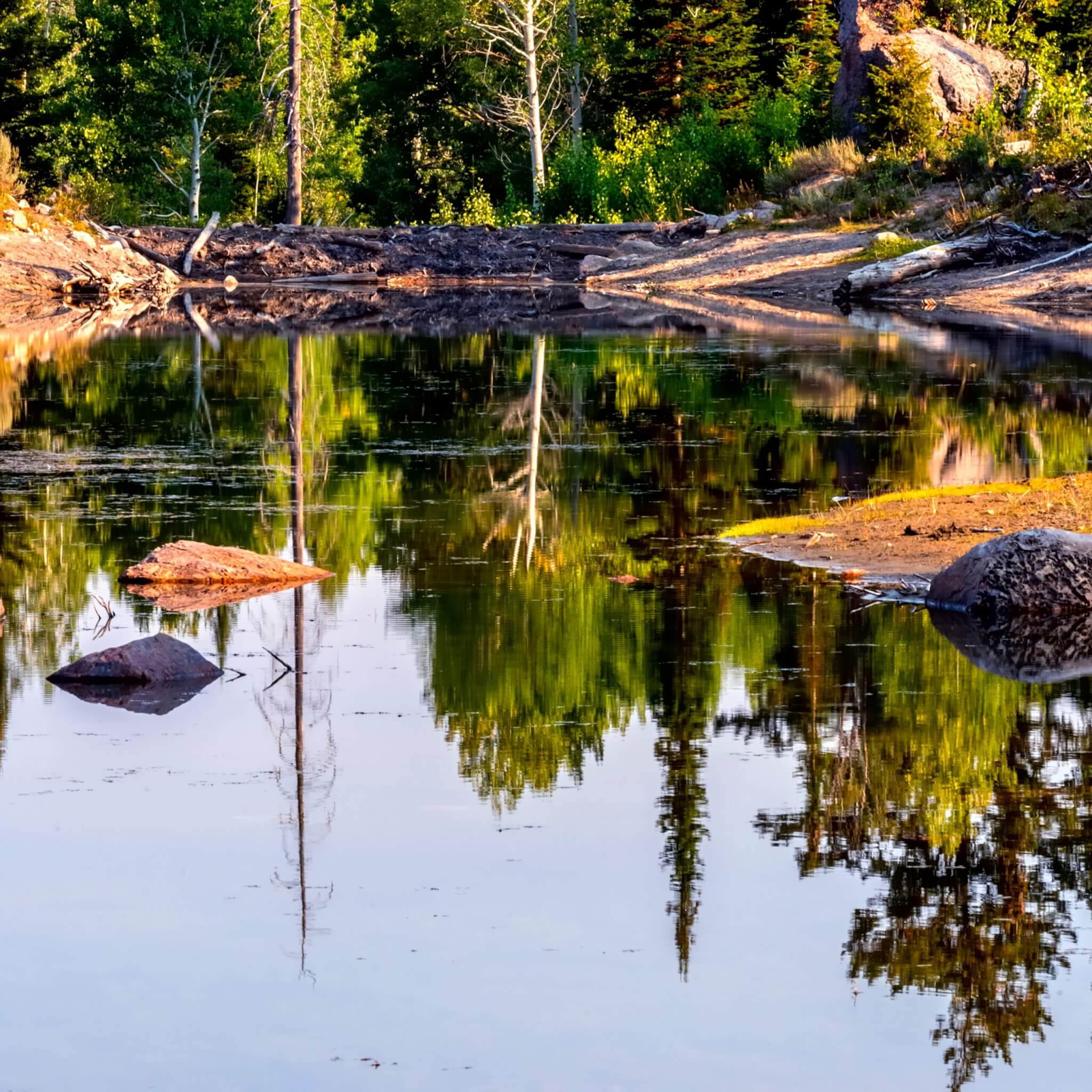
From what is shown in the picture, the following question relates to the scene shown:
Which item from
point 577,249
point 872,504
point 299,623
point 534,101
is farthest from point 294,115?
point 299,623

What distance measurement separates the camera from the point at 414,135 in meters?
66.6

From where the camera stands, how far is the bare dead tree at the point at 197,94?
61.7m

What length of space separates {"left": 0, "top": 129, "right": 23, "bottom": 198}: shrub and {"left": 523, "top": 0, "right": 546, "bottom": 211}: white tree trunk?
1533cm

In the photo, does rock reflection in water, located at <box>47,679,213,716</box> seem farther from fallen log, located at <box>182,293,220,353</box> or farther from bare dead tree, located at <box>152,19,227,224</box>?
bare dead tree, located at <box>152,19,227,224</box>

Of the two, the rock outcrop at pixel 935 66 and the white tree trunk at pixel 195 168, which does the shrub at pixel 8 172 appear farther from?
the rock outcrop at pixel 935 66

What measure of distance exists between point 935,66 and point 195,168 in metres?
26.5

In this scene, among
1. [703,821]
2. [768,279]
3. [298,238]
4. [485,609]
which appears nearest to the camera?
[703,821]

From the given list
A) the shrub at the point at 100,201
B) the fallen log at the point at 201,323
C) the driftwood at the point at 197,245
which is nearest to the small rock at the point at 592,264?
the driftwood at the point at 197,245

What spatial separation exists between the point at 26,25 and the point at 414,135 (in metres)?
16.1

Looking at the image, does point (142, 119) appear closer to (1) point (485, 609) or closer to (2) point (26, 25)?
(2) point (26, 25)

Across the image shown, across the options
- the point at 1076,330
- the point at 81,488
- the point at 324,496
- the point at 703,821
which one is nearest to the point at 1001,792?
the point at 703,821

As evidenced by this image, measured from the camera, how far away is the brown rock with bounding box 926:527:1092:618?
10.2m

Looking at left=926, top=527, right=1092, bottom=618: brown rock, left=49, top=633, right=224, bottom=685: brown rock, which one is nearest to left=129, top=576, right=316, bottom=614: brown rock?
left=49, top=633, right=224, bottom=685: brown rock

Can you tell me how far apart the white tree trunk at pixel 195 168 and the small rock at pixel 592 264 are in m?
16.5
